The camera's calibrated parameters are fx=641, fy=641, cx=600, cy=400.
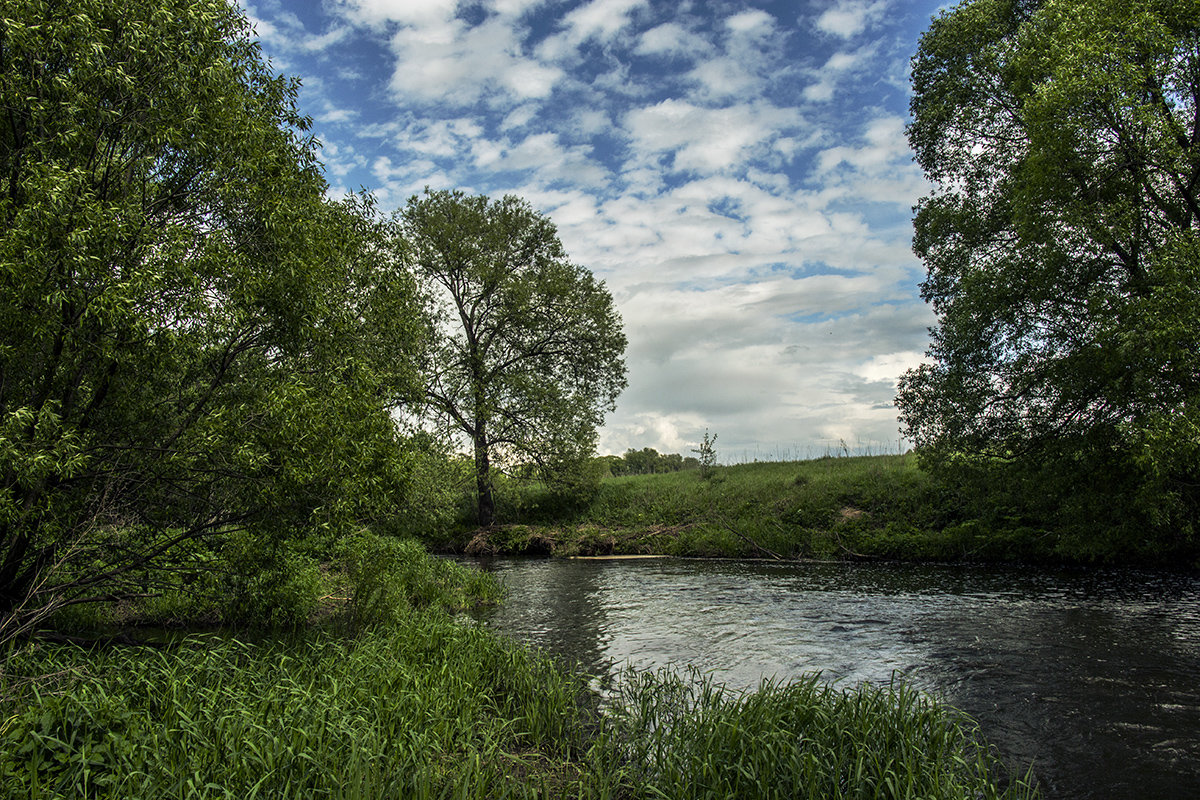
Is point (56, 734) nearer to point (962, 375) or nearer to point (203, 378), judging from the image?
point (203, 378)

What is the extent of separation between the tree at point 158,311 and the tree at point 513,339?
23265mm

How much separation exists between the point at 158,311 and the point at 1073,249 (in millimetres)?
22384

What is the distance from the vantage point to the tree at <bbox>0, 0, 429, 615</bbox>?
7363mm

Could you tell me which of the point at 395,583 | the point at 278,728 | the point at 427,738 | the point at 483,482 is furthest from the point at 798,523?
the point at 278,728

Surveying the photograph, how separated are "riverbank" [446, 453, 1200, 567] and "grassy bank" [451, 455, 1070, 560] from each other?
2.1 inches

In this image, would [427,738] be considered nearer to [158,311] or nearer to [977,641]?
[158,311]

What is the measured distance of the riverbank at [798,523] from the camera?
22750 mm

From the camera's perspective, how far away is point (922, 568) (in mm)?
22562

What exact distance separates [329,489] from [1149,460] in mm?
15423

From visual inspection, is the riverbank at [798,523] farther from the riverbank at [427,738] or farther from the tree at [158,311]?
the tree at [158,311]

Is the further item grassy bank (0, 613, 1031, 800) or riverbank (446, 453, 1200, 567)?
riverbank (446, 453, 1200, 567)

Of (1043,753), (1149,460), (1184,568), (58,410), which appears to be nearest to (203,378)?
(58,410)

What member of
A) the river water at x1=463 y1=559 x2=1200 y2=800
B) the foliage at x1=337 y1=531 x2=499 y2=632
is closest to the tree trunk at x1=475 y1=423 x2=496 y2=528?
the river water at x1=463 y1=559 x2=1200 y2=800

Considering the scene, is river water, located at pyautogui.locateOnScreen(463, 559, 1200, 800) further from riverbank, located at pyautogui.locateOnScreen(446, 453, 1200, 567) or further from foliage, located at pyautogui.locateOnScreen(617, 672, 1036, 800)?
riverbank, located at pyautogui.locateOnScreen(446, 453, 1200, 567)
